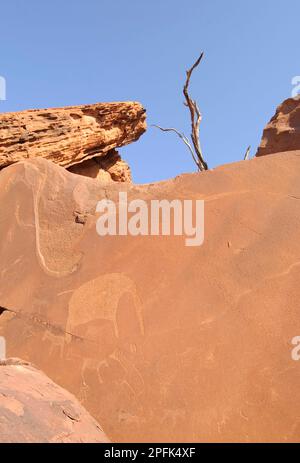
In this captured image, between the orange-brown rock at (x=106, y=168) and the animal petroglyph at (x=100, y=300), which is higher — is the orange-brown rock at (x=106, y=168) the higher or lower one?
the higher one

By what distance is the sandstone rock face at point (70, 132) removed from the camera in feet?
19.6

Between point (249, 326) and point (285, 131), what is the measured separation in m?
3.79

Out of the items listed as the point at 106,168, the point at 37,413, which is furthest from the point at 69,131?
the point at 37,413

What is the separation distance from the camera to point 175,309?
7.02ft

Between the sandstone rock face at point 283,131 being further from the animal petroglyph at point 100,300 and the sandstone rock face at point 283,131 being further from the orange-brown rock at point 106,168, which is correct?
the animal petroglyph at point 100,300

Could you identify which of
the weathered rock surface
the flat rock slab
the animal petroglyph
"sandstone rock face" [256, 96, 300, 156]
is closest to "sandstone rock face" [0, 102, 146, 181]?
the flat rock slab

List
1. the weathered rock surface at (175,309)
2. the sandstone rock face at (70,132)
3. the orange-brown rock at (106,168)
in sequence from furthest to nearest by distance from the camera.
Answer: the orange-brown rock at (106,168)
the sandstone rock face at (70,132)
the weathered rock surface at (175,309)

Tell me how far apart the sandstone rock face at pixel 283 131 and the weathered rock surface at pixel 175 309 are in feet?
8.98

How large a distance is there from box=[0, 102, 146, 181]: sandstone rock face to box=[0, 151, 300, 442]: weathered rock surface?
133 inches

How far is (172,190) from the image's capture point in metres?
2.71

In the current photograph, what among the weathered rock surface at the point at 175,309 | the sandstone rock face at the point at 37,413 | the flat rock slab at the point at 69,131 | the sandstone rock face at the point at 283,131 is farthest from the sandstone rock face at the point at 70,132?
the sandstone rock face at the point at 37,413

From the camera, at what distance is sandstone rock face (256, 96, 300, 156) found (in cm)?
509

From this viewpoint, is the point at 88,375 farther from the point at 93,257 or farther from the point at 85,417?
the point at 93,257

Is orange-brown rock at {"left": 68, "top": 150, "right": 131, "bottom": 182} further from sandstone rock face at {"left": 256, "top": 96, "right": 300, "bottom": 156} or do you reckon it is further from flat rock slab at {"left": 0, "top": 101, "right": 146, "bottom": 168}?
sandstone rock face at {"left": 256, "top": 96, "right": 300, "bottom": 156}
